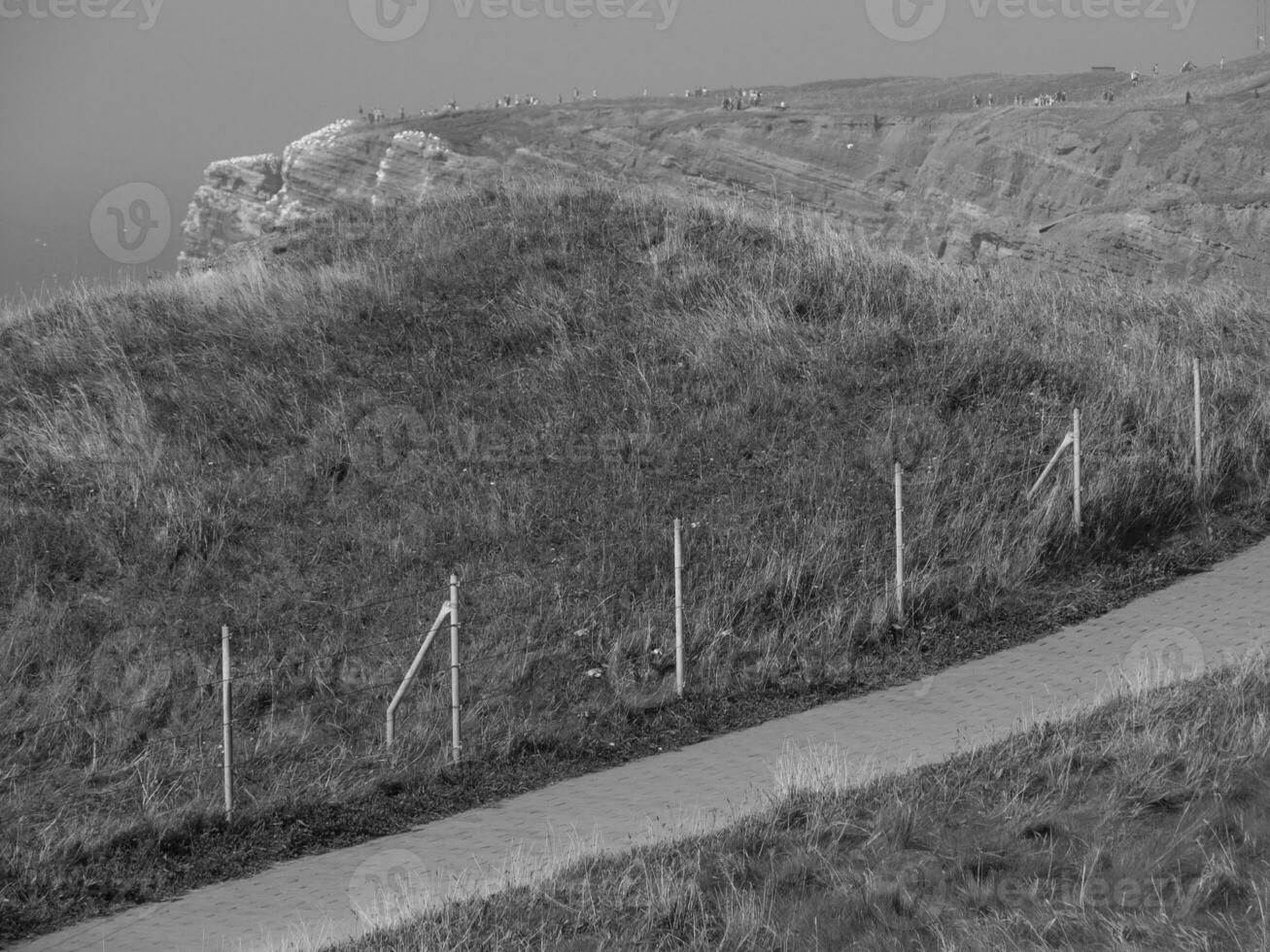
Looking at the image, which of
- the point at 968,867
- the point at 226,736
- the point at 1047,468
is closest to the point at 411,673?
the point at 226,736

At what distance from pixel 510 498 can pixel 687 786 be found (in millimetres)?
5869

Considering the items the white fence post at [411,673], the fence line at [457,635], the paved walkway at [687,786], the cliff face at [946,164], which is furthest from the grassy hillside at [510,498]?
the cliff face at [946,164]

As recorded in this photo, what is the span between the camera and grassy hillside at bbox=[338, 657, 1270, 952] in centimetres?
589

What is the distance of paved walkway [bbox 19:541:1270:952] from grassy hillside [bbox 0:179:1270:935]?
39 cm

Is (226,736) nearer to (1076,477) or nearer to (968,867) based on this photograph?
(968,867)

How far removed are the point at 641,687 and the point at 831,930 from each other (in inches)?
195

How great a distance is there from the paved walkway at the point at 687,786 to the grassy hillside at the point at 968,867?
1.87 feet

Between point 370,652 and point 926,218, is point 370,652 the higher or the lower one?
the lower one

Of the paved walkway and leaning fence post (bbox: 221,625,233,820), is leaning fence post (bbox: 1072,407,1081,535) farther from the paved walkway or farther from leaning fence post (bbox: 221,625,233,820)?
leaning fence post (bbox: 221,625,233,820)

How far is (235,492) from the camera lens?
14.2 meters

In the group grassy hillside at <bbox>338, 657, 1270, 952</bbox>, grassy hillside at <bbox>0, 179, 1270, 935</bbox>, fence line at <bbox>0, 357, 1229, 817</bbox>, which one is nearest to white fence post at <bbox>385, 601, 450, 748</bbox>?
fence line at <bbox>0, 357, 1229, 817</bbox>

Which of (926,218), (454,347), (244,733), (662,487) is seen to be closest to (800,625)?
(662,487)

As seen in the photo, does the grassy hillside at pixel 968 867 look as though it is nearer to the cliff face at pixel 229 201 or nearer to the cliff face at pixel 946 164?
the cliff face at pixel 946 164

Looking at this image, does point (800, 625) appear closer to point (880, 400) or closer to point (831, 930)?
point (880, 400)
